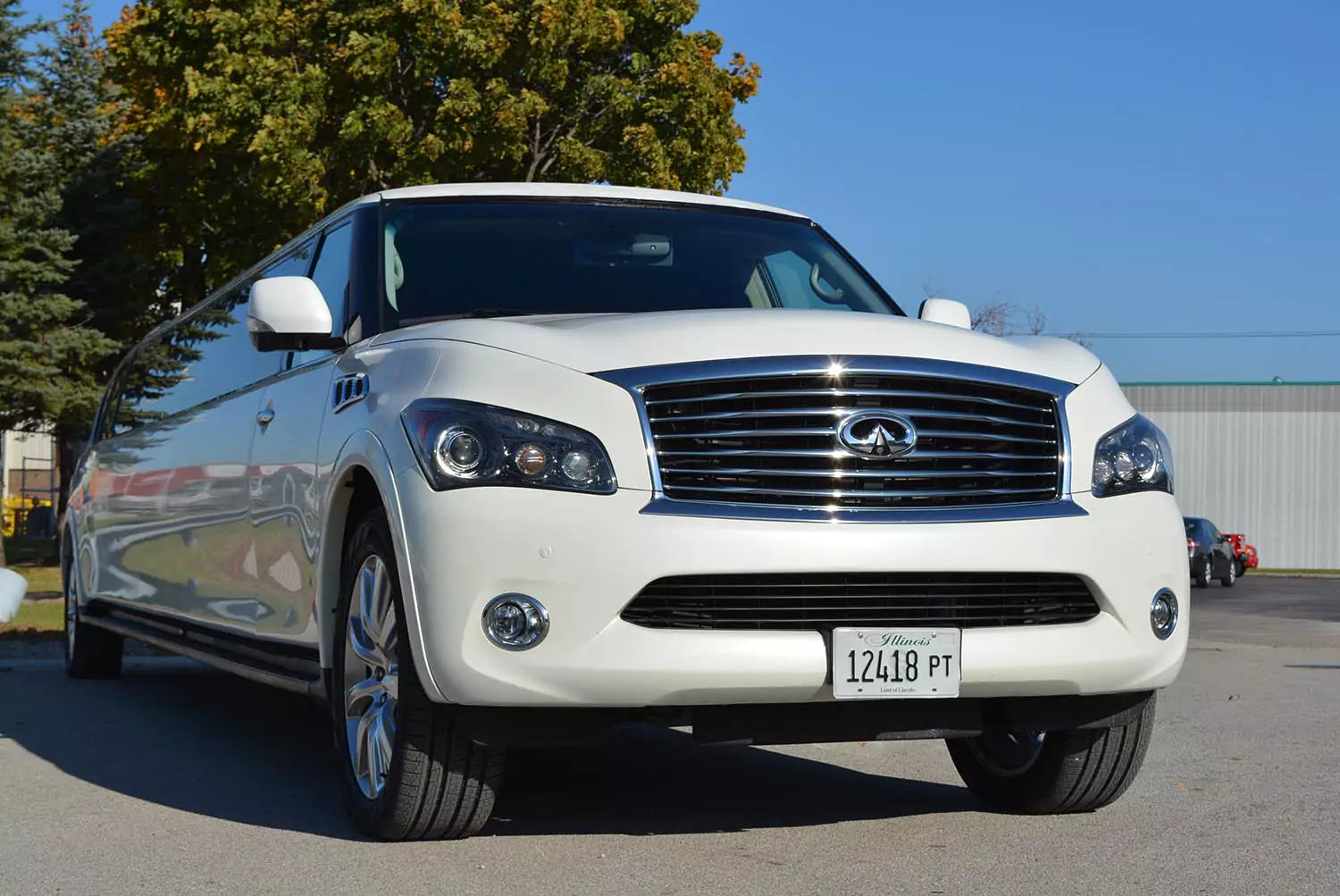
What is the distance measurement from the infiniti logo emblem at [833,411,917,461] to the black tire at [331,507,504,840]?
1.23 metres

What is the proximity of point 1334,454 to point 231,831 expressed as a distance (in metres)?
57.8

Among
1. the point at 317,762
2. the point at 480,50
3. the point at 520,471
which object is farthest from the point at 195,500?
the point at 480,50

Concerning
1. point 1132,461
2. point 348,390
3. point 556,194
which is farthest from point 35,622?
point 1132,461

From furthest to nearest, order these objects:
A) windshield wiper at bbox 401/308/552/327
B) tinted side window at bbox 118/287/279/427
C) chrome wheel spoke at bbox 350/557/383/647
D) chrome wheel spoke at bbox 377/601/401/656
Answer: tinted side window at bbox 118/287/279/427 < windshield wiper at bbox 401/308/552/327 < chrome wheel spoke at bbox 350/557/383/647 < chrome wheel spoke at bbox 377/601/401/656

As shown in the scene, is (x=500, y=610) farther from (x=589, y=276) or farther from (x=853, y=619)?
(x=589, y=276)

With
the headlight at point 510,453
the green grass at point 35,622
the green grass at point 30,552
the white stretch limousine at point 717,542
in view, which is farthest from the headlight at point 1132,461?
the green grass at point 30,552

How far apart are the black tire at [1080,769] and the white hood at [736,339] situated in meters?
1.13

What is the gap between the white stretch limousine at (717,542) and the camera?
14.9 feet

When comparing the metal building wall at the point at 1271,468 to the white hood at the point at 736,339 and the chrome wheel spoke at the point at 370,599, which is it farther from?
the chrome wheel spoke at the point at 370,599

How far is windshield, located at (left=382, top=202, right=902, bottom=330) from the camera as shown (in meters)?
5.94

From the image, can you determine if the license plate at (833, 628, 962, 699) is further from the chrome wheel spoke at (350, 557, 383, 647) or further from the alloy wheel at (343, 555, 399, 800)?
the chrome wheel spoke at (350, 557, 383, 647)

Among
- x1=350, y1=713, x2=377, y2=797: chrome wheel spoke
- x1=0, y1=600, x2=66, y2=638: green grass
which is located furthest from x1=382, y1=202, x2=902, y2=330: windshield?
x1=0, y1=600, x2=66, y2=638: green grass

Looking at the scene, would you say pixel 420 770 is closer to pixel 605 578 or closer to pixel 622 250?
pixel 605 578

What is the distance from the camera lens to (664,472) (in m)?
4.61
